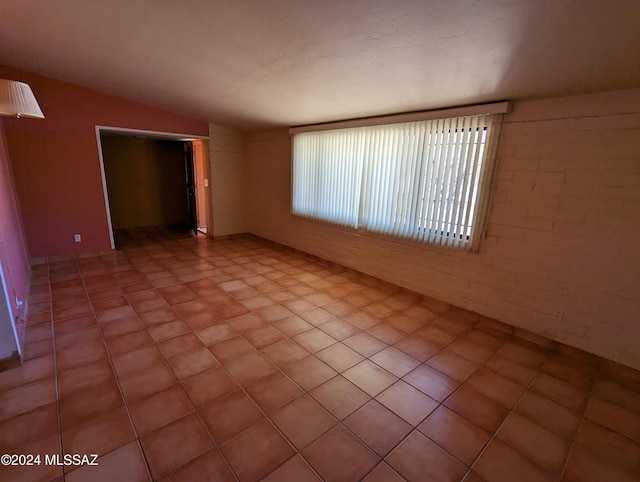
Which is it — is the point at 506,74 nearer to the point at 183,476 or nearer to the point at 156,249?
the point at 183,476

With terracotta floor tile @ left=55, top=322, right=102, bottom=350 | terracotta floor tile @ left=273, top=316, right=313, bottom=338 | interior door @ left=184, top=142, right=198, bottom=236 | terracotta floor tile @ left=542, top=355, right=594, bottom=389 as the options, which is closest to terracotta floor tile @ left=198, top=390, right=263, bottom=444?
terracotta floor tile @ left=273, top=316, right=313, bottom=338

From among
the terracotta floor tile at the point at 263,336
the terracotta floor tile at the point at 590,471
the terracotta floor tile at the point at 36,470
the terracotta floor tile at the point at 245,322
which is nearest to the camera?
the terracotta floor tile at the point at 36,470

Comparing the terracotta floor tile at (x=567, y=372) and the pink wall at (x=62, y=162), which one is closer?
the terracotta floor tile at (x=567, y=372)

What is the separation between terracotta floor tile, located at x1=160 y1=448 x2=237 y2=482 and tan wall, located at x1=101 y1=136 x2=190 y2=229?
6386 millimetres

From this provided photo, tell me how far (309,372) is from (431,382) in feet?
3.02

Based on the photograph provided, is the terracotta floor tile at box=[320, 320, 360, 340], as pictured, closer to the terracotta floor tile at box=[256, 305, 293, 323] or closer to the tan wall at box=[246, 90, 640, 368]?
the terracotta floor tile at box=[256, 305, 293, 323]

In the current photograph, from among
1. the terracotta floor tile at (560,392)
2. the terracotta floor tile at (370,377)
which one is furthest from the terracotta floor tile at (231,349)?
the terracotta floor tile at (560,392)

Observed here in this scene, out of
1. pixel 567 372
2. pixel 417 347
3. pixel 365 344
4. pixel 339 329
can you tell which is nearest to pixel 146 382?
pixel 339 329

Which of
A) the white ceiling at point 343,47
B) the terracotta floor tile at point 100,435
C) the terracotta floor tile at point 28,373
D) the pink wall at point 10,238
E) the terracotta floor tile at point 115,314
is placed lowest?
the terracotta floor tile at point 100,435

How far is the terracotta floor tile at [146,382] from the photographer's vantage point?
1.90 m

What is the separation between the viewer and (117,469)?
4.64 ft

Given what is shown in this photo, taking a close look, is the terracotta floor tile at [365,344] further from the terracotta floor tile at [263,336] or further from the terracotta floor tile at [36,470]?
the terracotta floor tile at [36,470]

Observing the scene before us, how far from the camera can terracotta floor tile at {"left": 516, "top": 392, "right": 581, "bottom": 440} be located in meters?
1.75

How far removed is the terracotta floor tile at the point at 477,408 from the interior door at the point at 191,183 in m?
5.95
